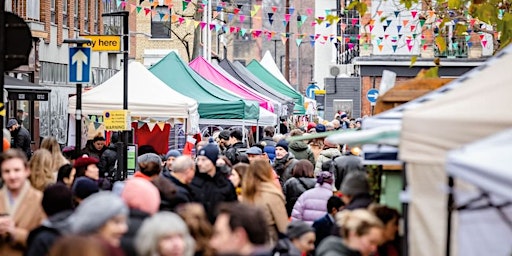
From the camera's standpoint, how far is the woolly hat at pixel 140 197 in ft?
27.3

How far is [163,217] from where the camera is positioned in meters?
7.07

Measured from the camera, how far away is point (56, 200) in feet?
30.8

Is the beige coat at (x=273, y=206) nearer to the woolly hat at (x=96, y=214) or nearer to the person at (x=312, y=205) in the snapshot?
the person at (x=312, y=205)

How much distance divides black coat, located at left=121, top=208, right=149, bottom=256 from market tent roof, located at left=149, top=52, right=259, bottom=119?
61.1 ft

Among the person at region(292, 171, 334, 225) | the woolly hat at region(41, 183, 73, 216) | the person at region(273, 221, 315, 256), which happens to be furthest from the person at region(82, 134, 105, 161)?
the woolly hat at region(41, 183, 73, 216)

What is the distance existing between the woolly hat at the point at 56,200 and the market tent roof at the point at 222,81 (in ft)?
75.0

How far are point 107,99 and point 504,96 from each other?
576 inches

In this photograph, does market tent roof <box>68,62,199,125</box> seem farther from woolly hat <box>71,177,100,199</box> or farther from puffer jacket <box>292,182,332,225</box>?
woolly hat <box>71,177,100,199</box>

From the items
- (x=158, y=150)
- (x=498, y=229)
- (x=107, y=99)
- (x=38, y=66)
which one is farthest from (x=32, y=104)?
(x=498, y=229)

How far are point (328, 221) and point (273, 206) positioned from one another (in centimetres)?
62

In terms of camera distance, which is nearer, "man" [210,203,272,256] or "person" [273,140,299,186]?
"man" [210,203,272,256]

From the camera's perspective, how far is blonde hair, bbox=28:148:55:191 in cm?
1287

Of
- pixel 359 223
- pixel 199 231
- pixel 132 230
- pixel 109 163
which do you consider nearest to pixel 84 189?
pixel 199 231

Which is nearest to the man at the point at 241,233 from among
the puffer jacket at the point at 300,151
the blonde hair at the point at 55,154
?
the blonde hair at the point at 55,154
